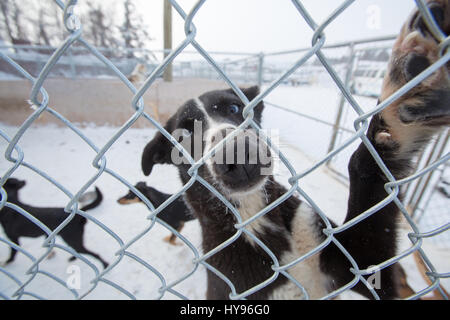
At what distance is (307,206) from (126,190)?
3.20 m

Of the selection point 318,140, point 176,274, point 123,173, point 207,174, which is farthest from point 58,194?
point 318,140

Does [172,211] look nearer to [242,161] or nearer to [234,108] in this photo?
[234,108]

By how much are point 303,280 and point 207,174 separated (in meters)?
1.01

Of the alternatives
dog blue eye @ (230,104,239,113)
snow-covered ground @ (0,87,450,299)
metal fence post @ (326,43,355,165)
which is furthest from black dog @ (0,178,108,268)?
metal fence post @ (326,43,355,165)

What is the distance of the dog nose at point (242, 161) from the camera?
1032 millimetres

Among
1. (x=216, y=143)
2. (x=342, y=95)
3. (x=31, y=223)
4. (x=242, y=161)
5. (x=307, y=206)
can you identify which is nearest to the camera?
(x=242, y=161)

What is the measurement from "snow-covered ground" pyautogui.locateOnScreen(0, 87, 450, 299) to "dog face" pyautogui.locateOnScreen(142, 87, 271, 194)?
0.47 metres

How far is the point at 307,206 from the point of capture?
1.84 m

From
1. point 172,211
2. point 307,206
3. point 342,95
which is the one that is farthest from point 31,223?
point 342,95

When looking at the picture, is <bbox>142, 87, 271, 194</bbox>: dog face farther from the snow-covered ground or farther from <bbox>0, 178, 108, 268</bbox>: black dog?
<bbox>0, 178, 108, 268</bbox>: black dog

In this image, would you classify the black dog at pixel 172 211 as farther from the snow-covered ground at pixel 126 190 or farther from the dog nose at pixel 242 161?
the dog nose at pixel 242 161

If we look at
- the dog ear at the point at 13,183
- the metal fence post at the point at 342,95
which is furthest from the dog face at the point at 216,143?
the metal fence post at the point at 342,95

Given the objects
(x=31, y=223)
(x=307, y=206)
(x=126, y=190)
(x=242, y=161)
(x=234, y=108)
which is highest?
(x=126, y=190)

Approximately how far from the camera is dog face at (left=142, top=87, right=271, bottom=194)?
1072 millimetres
